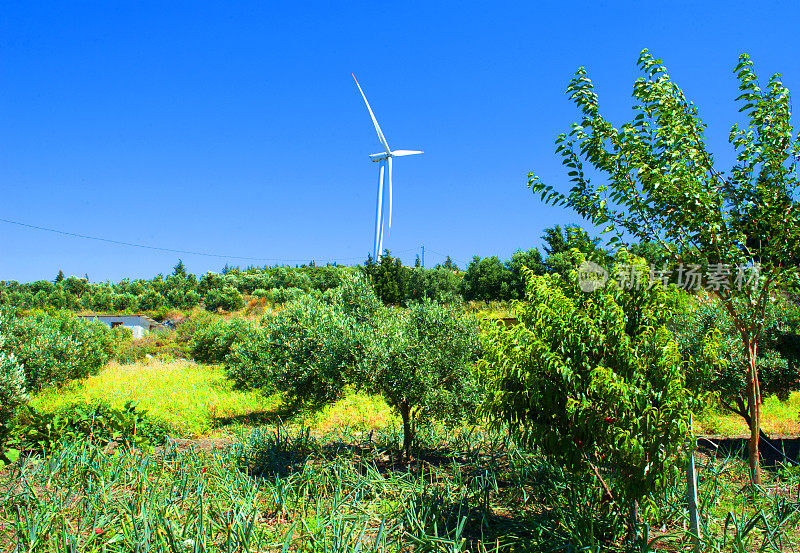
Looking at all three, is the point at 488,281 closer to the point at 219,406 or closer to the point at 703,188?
the point at 219,406

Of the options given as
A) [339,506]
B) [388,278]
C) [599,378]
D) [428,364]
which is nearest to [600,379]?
[599,378]

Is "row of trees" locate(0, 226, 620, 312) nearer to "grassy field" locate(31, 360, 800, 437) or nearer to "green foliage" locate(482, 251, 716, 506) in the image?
"grassy field" locate(31, 360, 800, 437)

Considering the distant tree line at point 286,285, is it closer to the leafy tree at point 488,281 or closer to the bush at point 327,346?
the leafy tree at point 488,281

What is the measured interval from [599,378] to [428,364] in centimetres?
514

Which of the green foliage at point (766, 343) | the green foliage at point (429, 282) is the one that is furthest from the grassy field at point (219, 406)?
the green foliage at point (429, 282)

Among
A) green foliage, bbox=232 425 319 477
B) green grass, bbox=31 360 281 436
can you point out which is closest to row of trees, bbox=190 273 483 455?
green foliage, bbox=232 425 319 477

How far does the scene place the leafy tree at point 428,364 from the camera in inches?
378

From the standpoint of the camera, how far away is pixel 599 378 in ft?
15.7

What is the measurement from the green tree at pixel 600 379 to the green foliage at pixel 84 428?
24.0 feet

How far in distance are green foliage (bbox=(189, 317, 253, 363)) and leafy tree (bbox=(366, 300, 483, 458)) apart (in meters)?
19.9

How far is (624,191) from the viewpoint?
25.0 feet

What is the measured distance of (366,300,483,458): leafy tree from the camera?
31.5 feet

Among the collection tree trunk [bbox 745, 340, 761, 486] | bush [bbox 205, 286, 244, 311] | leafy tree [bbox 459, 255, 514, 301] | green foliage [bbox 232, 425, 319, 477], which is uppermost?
leafy tree [bbox 459, 255, 514, 301]

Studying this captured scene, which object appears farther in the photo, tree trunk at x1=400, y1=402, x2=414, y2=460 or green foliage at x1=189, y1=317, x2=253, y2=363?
green foliage at x1=189, y1=317, x2=253, y2=363
